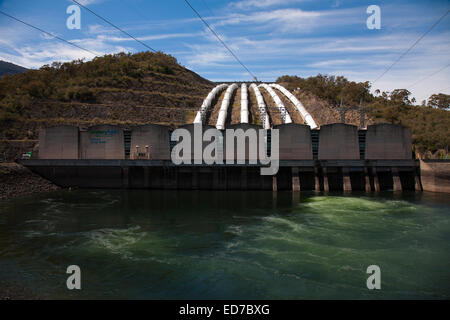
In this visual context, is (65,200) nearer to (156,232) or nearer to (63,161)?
(63,161)

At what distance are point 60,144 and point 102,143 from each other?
4.44m

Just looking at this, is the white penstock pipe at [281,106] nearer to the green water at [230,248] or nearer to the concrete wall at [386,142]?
the concrete wall at [386,142]

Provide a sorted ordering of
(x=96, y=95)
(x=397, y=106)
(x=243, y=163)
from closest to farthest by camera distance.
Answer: (x=243, y=163), (x=96, y=95), (x=397, y=106)

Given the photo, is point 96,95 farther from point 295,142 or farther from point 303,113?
point 295,142

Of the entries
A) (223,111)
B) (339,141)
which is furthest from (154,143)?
(223,111)

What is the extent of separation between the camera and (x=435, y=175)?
29.7 m

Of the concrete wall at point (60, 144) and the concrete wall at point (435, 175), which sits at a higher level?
the concrete wall at point (60, 144)

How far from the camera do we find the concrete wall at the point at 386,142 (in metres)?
32.2

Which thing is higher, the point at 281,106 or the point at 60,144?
the point at 281,106

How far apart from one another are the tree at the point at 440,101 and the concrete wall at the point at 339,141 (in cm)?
4724

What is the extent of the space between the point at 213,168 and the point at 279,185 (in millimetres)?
6743

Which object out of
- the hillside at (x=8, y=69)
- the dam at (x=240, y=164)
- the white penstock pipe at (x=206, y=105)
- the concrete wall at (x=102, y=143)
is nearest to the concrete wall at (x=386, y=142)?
the dam at (x=240, y=164)

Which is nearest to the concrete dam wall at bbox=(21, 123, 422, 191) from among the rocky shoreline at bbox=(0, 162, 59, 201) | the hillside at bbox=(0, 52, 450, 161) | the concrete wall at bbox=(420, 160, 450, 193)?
the concrete wall at bbox=(420, 160, 450, 193)

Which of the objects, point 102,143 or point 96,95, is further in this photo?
point 96,95
